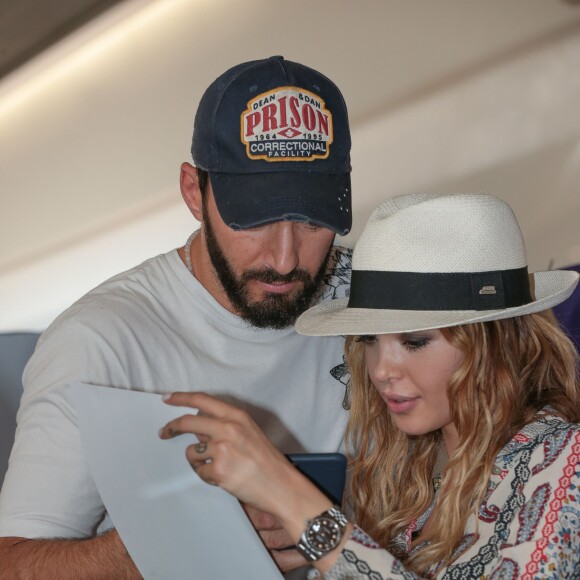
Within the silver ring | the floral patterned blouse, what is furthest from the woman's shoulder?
the silver ring

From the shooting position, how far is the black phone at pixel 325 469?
1096 mm

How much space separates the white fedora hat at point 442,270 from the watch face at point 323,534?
8.6 inches

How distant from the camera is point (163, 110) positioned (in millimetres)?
2283

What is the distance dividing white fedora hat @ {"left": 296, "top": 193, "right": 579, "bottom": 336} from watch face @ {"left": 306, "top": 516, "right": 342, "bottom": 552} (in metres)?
0.22

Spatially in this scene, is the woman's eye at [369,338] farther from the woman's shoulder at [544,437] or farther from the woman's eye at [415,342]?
the woman's shoulder at [544,437]

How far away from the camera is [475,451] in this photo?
1.15 m

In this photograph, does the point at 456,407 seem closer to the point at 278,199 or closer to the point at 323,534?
the point at 323,534

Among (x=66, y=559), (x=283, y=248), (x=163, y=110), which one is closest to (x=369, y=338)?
(x=283, y=248)

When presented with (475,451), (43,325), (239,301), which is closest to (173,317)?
(239,301)

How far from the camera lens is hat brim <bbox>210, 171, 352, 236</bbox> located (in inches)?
50.9

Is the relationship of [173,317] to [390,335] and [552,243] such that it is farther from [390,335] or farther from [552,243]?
[552,243]

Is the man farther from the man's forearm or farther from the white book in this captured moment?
the white book

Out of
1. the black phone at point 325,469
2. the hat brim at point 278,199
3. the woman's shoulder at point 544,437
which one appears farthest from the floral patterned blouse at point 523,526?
the hat brim at point 278,199

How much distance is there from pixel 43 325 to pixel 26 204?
0.87 ft
